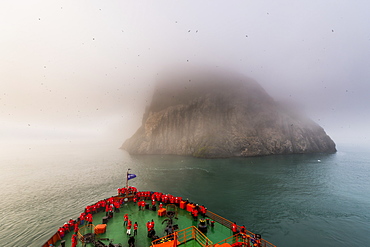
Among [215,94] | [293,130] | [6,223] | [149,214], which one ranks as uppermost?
[215,94]

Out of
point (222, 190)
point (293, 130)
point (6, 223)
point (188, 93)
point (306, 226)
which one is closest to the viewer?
point (306, 226)

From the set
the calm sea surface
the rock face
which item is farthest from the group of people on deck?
the rock face

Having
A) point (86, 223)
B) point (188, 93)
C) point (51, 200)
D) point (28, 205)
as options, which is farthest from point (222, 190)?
point (188, 93)

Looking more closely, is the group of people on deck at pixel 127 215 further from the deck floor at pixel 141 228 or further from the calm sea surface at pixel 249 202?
the calm sea surface at pixel 249 202

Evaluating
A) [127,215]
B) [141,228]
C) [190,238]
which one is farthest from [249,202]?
[127,215]

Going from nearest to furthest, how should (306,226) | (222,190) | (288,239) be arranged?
(288,239) < (306,226) < (222,190)

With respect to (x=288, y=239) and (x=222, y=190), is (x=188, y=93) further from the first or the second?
(x=288, y=239)

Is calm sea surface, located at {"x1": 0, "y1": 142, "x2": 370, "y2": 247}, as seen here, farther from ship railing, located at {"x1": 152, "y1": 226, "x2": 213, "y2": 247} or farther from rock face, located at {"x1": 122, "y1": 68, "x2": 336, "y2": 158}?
rock face, located at {"x1": 122, "y1": 68, "x2": 336, "y2": 158}
